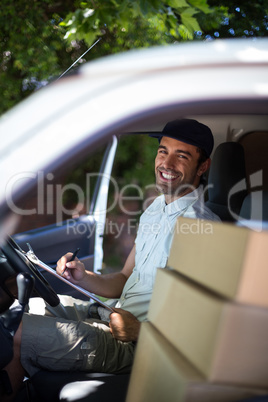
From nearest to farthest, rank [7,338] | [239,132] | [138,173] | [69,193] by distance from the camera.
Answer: [7,338], [239,132], [69,193], [138,173]

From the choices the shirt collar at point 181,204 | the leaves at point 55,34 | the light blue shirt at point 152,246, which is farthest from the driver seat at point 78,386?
the leaves at point 55,34

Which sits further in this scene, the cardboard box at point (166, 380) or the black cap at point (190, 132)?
the black cap at point (190, 132)

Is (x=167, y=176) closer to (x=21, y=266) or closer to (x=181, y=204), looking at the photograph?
(x=181, y=204)

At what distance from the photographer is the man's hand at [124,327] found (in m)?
1.92

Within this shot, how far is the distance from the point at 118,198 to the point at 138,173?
1.77 m

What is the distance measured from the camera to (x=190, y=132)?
2.31 metres

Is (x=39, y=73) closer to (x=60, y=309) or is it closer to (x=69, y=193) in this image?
(x=69, y=193)

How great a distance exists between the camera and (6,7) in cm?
498

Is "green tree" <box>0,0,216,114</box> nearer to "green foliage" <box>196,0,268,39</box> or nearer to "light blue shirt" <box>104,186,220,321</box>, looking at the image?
"green foliage" <box>196,0,268,39</box>

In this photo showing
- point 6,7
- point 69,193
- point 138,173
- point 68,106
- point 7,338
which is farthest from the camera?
Result: point 138,173

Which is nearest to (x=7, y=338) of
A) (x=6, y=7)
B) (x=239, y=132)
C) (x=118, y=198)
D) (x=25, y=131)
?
(x=25, y=131)

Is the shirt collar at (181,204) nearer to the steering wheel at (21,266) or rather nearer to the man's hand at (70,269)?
the man's hand at (70,269)

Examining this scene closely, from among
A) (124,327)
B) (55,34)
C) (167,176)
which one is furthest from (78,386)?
(55,34)

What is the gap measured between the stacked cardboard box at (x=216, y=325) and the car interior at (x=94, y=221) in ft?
0.61
